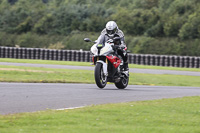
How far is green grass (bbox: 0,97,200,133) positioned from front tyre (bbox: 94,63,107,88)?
317cm

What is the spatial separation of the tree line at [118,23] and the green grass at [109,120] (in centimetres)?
3263

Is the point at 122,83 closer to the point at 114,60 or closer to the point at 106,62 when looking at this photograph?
the point at 114,60

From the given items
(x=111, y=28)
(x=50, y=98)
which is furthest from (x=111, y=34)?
(x=50, y=98)

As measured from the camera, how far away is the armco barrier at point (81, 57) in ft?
106

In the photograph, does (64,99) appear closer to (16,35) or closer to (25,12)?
(16,35)

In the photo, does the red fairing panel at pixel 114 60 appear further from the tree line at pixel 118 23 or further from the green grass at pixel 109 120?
the tree line at pixel 118 23

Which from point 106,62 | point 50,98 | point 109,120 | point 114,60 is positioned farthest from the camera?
point 114,60

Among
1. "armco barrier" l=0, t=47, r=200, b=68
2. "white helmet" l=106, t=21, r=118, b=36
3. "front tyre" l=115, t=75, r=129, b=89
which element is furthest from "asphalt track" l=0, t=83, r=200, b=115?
"armco barrier" l=0, t=47, r=200, b=68

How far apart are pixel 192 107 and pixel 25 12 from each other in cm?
4709

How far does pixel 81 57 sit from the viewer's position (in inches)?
1321

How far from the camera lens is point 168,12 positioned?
50.9 metres

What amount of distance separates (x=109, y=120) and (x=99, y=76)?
5.06 metres

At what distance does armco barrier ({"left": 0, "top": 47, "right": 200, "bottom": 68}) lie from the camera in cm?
3238

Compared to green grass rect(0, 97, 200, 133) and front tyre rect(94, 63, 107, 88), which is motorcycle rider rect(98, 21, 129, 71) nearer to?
front tyre rect(94, 63, 107, 88)
